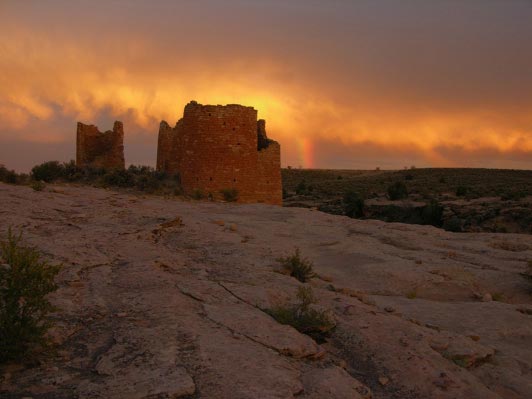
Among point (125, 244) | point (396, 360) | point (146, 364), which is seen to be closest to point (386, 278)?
point (396, 360)

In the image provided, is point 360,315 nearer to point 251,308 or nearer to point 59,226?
point 251,308

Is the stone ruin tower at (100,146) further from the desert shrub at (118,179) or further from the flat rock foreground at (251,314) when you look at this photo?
the flat rock foreground at (251,314)

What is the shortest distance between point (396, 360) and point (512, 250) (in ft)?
22.3

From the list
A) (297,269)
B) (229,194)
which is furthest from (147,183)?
(297,269)

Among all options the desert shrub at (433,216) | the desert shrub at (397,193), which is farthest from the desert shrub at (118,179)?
the desert shrub at (397,193)

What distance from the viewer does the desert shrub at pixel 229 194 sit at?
16.8 m

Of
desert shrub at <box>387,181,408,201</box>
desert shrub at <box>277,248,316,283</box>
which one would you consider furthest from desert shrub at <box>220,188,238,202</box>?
desert shrub at <box>387,181,408,201</box>

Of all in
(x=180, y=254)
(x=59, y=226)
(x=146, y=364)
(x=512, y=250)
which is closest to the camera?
(x=146, y=364)

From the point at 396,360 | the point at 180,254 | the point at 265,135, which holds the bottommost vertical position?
the point at 396,360

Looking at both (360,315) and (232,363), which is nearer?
(232,363)

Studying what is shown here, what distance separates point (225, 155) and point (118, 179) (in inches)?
143

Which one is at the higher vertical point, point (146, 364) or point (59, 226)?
point (59, 226)

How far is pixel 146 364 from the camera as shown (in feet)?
11.7

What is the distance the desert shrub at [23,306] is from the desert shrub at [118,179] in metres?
12.9
